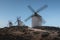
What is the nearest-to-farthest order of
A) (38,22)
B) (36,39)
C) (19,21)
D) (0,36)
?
(36,39), (0,36), (38,22), (19,21)

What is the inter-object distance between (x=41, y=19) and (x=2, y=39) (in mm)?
31197

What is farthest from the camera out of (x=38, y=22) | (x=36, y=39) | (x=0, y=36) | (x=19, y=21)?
(x=19, y=21)

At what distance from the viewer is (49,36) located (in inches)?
2035

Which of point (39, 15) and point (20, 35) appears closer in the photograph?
point (20, 35)

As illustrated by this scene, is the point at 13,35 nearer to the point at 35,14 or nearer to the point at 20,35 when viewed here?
the point at 20,35

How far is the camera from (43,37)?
51875 mm

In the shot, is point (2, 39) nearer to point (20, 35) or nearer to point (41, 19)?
point (20, 35)

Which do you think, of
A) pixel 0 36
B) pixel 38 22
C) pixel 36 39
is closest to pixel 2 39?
pixel 0 36

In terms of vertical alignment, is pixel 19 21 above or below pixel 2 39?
above

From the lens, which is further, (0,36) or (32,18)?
(32,18)

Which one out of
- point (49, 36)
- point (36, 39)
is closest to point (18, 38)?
point (36, 39)

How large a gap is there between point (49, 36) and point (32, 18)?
2888 centimetres

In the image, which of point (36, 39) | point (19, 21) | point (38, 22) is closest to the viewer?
point (36, 39)

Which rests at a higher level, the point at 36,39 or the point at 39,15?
the point at 39,15
